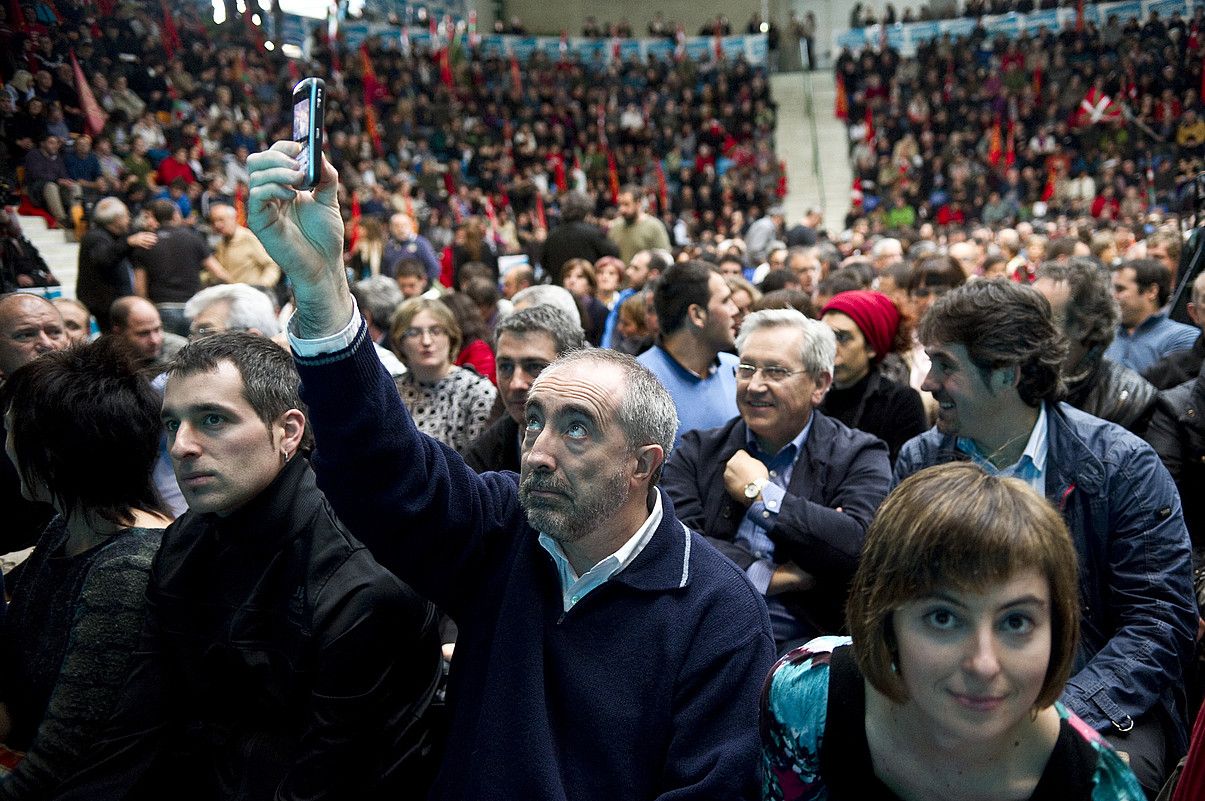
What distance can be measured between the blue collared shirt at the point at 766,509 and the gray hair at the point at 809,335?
16 centimetres

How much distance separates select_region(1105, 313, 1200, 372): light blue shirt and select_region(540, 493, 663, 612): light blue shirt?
375 cm

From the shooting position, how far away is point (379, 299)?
6422 mm

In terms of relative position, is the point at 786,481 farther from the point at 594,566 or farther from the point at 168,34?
the point at 168,34

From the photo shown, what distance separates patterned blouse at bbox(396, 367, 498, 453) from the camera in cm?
432

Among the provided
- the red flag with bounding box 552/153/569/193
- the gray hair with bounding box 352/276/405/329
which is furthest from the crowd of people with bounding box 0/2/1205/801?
the red flag with bounding box 552/153/569/193

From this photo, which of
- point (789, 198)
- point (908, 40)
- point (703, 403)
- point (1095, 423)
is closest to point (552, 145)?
point (789, 198)

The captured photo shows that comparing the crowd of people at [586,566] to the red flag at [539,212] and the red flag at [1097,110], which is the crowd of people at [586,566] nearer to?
the red flag at [539,212]

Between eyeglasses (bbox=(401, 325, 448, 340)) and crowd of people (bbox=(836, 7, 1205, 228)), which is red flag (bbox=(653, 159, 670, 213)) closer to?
crowd of people (bbox=(836, 7, 1205, 228))

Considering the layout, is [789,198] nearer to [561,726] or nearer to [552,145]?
[552,145]

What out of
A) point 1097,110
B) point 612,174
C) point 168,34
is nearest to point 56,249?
point 168,34

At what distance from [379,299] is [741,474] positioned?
13.4 feet

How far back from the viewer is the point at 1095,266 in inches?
138

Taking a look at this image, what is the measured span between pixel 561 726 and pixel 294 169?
42.6 inches

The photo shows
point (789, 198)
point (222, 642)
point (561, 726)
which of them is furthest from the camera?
point (789, 198)
